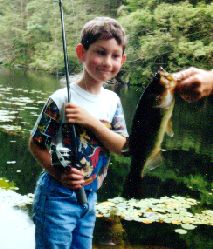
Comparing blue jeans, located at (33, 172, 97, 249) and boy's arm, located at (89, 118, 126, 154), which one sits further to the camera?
boy's arm, located at (89, 118, 126, 154)

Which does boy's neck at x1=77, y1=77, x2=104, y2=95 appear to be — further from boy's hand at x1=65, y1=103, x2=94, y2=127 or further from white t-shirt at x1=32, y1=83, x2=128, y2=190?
boy's hand at x1=65, y1=103, x2=94, y2=127

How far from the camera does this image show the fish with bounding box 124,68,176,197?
1760mm

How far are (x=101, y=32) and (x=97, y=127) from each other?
1.80 ft

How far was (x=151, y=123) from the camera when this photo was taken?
1.90 metres

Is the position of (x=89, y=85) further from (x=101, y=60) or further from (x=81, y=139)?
(x=81, y=139)

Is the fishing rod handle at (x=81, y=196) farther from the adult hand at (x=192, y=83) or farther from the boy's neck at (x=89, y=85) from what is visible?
the adult hand at (x=192, y=83)

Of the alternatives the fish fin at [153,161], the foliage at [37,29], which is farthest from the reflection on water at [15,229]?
the foliage at [37,29]

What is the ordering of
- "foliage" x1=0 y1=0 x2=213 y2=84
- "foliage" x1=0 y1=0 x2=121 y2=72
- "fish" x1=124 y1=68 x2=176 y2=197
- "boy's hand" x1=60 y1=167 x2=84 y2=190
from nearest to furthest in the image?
"fish" x1=124 y1=68 x2=176 y2=197 → "boy's hand" x1=60 y1=167 x2=84 y2=190 → "foliage" x1=0 y1=0 x2=213 y2=84 → "foliage" x1=0 y1=0 x2=121 y2=72

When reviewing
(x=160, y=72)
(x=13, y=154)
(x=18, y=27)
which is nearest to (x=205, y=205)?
(x=13, y=154)

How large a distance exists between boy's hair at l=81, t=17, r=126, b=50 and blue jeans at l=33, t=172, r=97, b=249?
0.81 m

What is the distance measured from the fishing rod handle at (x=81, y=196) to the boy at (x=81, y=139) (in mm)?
38

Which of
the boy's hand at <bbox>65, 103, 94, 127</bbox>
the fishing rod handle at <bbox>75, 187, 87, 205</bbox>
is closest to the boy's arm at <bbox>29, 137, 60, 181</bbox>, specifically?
the fishing rod handle at <bbox>75, 187, 87, 205</bbox>

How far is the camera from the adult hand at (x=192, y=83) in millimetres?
1826

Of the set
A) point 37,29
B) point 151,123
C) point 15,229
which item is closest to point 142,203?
point 15,229
